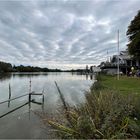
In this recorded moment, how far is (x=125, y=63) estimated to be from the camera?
75.1 metres

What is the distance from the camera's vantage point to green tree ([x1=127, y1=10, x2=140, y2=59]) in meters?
39.8

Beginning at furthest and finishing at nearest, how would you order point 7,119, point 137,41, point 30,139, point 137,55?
point 137,55, point 137,41, point 7,119, point 30,139

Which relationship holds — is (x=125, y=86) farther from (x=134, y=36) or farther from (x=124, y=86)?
(x=134, y=36)

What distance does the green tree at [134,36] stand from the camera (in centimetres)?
3979

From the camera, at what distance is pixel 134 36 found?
43.3 m

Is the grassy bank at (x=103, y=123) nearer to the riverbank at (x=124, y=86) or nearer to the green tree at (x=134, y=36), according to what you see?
the riverbank at (x=124, y=86)

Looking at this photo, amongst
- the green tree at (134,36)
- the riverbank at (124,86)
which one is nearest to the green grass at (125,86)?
the riverbank at (124,86)

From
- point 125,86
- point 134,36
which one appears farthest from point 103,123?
point 134,36

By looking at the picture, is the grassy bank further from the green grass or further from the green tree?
the green tree

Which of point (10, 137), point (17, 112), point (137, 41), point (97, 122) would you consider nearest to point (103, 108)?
point (97, 122)

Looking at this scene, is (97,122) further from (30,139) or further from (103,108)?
(30,139)

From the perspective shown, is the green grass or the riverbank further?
the green grass

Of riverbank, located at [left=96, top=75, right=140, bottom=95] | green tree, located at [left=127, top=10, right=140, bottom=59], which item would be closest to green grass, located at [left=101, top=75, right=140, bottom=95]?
riverbank, located at [left=96, top=75, right=140, bottom=95]

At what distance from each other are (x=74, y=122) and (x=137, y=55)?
3657cm
